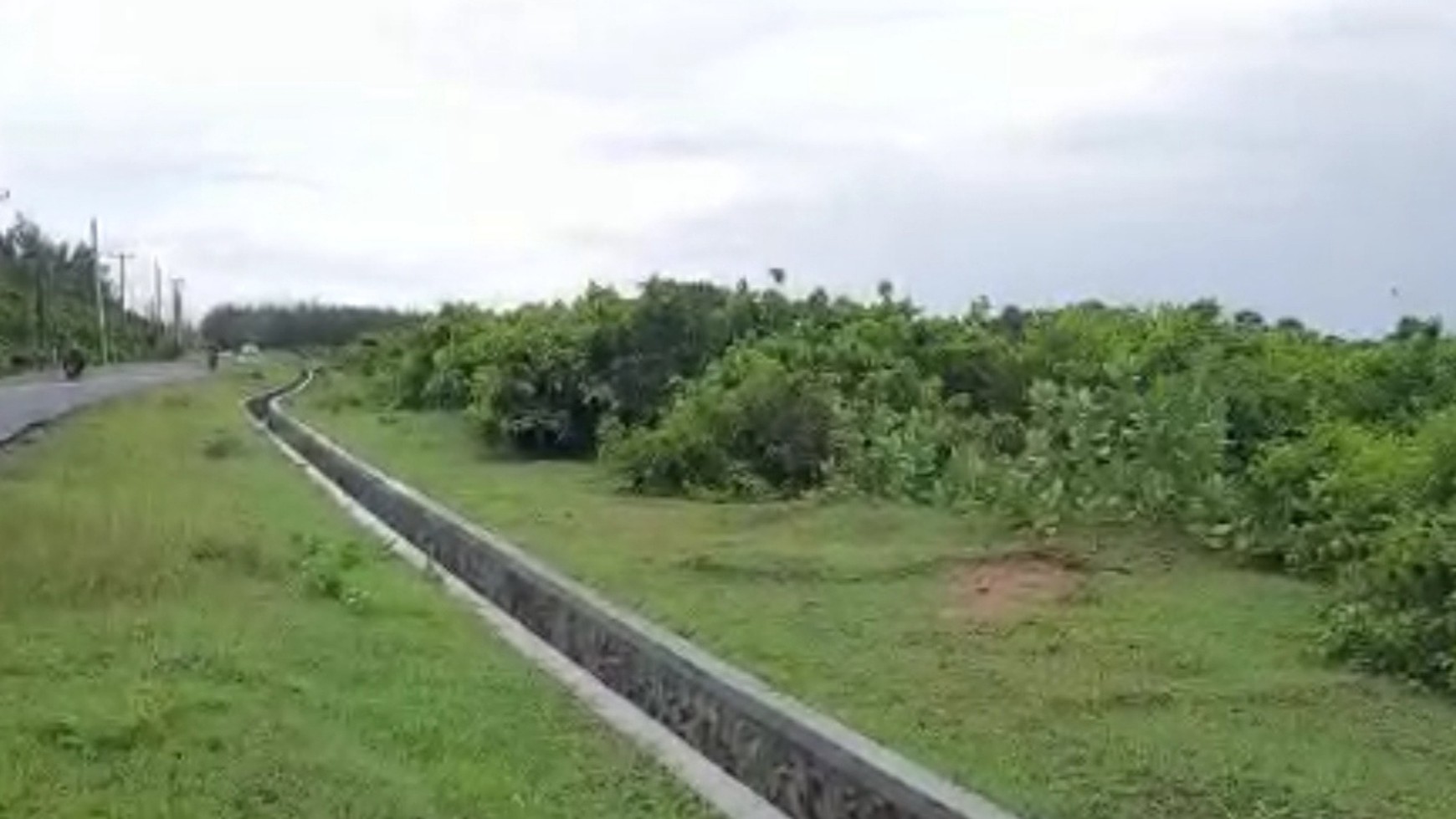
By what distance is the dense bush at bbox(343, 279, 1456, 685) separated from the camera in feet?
41.6

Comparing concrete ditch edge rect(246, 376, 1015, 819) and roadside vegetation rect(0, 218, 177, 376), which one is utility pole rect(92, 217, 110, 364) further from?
concrete ditch edge rect(246, 376, 1015, 819)

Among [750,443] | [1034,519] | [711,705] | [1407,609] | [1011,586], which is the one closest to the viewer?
[711,705]

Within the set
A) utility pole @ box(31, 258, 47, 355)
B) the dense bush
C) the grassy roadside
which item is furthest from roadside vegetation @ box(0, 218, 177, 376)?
the grassy roadside

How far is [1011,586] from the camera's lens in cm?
1317

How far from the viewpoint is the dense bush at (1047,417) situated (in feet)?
41.6

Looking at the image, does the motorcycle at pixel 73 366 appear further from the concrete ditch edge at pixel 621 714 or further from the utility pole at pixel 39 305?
the concrete ditch edge at pixel 621 714

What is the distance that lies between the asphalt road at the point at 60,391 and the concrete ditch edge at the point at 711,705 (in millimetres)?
18881

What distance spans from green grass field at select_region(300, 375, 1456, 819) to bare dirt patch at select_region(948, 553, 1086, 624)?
65 mm

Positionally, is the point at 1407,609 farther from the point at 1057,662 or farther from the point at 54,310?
the point at 54,310

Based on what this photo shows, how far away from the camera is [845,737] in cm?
816

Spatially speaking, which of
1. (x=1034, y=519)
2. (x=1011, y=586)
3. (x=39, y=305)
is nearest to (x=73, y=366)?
(x=39, y=305)

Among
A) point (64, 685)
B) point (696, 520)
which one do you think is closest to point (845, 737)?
point (64, 685)

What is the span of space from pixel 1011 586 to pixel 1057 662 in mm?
2679

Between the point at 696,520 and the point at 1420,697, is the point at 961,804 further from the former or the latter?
the point at 696,520
